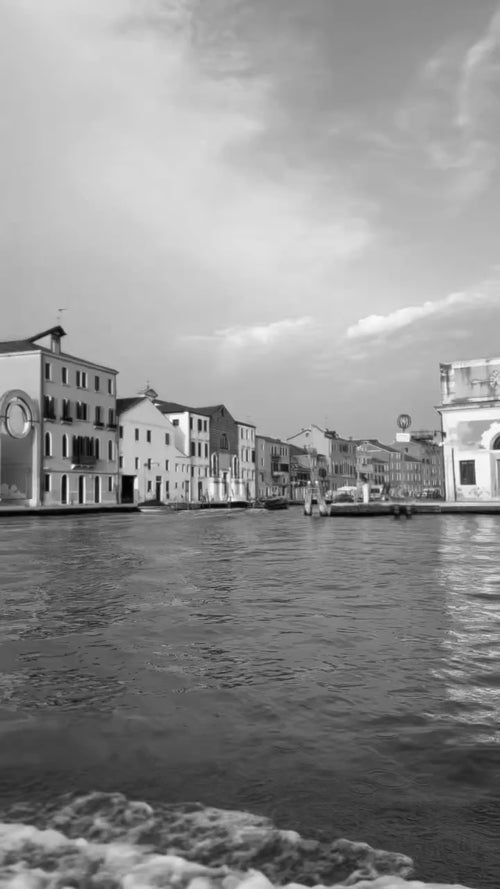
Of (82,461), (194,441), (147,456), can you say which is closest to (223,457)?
(194,441)

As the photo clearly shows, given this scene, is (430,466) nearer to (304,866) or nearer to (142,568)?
(142,568)

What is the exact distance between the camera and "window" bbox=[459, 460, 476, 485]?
44.8 metres

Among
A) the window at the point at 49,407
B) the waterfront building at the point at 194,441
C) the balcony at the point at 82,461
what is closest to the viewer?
the window at the point at 49,407

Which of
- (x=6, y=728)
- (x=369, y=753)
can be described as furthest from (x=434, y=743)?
(x=6, y=728)

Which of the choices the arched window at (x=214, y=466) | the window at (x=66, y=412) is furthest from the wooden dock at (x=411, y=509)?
the arched window at (x=214, y=466)

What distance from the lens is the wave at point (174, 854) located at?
2.72m

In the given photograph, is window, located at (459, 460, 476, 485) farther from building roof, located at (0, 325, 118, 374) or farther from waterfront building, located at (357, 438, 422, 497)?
waterfront building, located at (357, 438, 422, 497)

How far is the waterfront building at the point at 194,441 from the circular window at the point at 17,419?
78.2 ft

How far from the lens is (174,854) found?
9.63 ft

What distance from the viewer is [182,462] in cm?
6719

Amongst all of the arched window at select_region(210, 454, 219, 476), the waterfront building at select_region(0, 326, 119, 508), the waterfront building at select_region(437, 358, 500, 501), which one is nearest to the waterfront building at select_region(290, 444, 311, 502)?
the arched window at select_region(210, 454, 219, 476)

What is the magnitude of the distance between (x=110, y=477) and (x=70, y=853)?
172 ft

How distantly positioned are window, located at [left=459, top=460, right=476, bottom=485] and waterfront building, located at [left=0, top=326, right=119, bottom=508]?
2368 centimetres

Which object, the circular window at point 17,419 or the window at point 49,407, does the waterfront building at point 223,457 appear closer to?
the window at point 49,407
